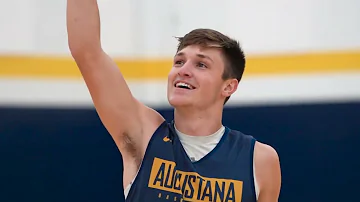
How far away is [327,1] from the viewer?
10.2ft

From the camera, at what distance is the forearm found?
1.53m

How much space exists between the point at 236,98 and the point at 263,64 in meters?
0.28

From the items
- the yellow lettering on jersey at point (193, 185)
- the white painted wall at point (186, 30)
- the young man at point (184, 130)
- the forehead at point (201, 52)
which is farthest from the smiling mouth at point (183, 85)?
the white painted wall at point (186, 30)

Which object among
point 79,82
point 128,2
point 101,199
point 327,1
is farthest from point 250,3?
point 101,199

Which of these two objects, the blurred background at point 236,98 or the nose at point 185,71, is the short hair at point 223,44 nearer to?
the nose at point 185,71

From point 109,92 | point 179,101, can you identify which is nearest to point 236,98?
point 179,101

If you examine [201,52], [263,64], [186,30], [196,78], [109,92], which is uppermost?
[186,30]

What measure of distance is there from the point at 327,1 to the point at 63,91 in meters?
1.73

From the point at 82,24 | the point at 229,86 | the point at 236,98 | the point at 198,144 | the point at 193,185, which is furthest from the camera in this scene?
the point at 236,98

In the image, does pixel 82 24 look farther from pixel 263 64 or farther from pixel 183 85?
pixel 263 64

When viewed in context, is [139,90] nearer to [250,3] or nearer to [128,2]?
[128,2]

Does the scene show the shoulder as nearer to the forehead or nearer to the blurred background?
the forehead

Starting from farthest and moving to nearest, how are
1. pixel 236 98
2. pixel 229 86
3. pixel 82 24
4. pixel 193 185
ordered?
pixel 236 98, pixel 229 86, pixel 193 185, pixel 82 24

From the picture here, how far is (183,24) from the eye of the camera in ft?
10.8
